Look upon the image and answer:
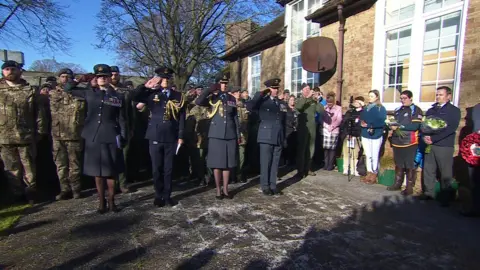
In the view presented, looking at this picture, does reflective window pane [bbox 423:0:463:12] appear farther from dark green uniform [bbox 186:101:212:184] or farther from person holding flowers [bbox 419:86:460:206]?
dark green uniform [bbox 186:101:212:184]

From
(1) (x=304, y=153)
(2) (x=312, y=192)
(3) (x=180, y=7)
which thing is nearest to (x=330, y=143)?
(1) (x=304, y=153)

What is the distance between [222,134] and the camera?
493 centimetres

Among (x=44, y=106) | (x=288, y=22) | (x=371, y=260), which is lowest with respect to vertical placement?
(x=371, y=260)

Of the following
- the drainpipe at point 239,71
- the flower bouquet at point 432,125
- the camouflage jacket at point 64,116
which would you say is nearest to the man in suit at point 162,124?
the camouflage jacket at point 64,116

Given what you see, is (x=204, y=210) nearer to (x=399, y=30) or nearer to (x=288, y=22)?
(x=399, y=30)

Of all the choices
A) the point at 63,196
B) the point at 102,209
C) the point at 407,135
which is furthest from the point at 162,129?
the point at 407,135

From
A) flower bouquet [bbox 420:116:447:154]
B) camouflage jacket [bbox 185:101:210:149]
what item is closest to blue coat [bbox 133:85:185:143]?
camouflage jacket [bbox 185:101:210:149]

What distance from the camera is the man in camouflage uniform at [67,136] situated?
4836mm

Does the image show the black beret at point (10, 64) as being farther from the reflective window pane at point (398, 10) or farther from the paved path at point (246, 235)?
the reflective window pane at point (398, 10)

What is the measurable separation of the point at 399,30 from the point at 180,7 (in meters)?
13.1

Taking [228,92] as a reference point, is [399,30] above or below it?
above

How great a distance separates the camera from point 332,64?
841cm

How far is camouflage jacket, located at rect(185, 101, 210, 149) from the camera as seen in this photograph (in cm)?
598

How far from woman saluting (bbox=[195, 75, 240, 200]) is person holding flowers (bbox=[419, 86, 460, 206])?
10.3 ft
